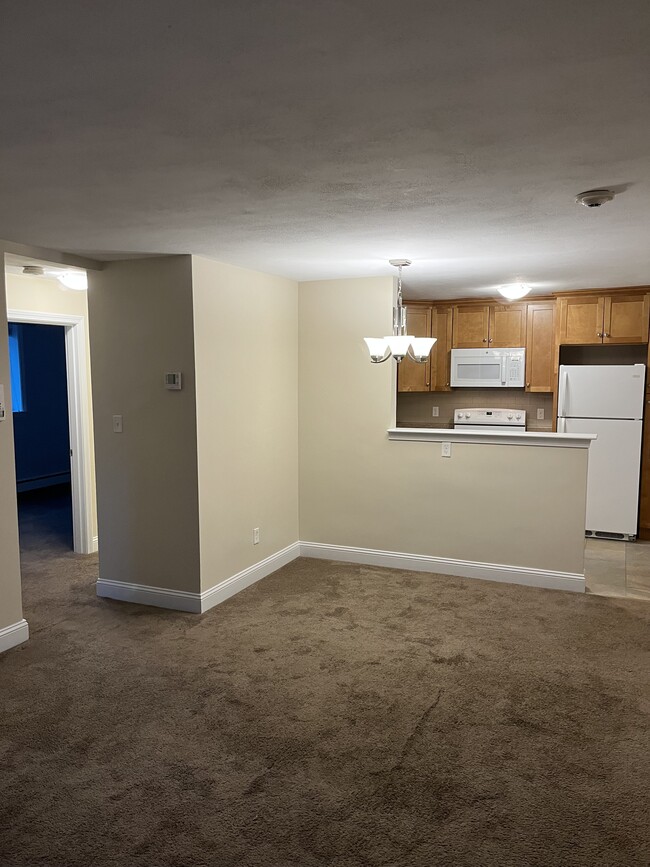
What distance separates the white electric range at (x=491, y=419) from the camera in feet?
21.2

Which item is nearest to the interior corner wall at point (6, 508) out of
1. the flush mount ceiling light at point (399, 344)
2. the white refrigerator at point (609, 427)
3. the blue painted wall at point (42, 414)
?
the flush mount ceiling light at point (399, 344)

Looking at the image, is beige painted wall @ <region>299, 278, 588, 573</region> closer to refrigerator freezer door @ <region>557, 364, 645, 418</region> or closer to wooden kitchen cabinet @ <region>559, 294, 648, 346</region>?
refrigerator freezer door @ <region>557, 364, 645, 418</region>

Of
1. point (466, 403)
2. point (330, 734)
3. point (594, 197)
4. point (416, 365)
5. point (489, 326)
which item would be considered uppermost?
point (594, 197)

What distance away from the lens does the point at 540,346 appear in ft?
20.4

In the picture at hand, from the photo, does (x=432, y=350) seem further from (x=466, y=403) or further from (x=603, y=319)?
(x=603, y=319)

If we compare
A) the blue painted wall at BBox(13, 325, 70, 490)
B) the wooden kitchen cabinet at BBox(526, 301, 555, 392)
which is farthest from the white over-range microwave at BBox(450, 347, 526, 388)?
the blue painted wall at BBox(13, 325, 70, 490)

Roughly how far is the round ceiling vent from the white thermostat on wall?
2.50 metres

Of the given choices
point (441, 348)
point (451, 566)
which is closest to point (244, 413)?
point (451, 566)

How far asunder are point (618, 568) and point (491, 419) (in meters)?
2.02

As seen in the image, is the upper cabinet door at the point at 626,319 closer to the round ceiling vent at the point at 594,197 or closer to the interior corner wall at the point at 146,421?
the round ceiling vent at the point at 594,197

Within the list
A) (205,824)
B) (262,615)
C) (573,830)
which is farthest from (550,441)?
(205,824)

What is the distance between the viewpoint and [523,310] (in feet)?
20.4

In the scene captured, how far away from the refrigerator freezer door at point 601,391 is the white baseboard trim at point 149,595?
12.2 feet

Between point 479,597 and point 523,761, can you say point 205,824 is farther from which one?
point 479,597
